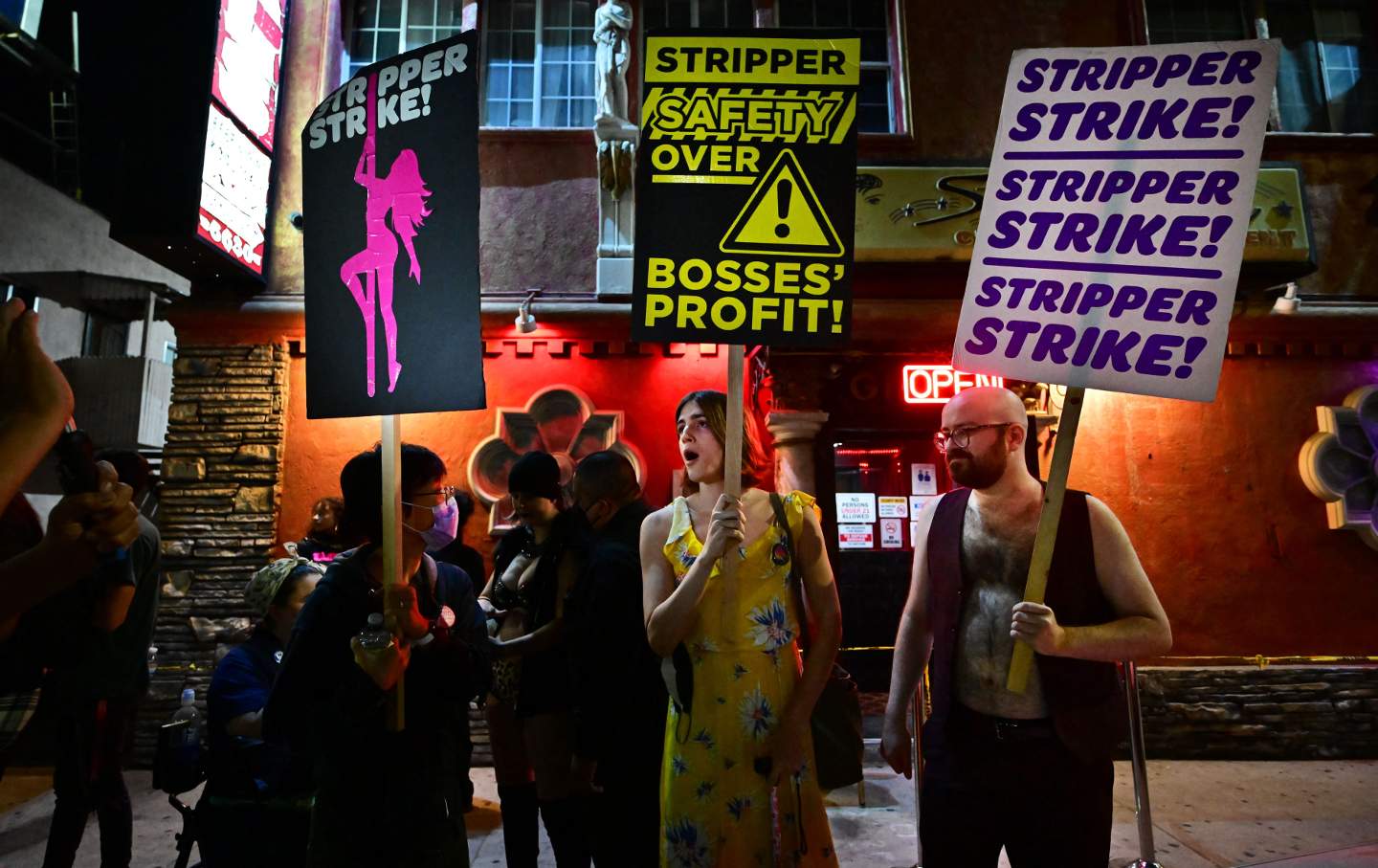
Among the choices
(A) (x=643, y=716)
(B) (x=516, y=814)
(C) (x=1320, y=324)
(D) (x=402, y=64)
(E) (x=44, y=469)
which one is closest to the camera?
(D) (x=402, y=64)

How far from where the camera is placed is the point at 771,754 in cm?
225

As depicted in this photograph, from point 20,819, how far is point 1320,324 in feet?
35.3

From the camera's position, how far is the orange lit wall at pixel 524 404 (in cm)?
655

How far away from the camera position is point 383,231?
2.46 m

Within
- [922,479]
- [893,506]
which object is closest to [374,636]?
[893,506]

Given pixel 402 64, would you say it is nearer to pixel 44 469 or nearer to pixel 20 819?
pixel 20 819

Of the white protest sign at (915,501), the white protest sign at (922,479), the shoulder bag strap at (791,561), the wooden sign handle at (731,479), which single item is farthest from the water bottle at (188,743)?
the white protest sign at (922,479)

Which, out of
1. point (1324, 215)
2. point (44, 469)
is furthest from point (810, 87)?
point (44, 469)

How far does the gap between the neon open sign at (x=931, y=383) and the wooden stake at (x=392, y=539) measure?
539 centimetres

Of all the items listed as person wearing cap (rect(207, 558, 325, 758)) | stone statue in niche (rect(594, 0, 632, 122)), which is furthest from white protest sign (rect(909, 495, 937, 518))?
person wearing cap (rect(207, 558, 325, 758))

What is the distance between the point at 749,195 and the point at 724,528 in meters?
1.18

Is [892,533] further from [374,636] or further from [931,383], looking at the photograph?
[374,636]

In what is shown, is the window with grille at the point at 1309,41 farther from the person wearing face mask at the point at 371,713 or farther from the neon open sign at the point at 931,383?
the person wearing face mask at the point at 371,713

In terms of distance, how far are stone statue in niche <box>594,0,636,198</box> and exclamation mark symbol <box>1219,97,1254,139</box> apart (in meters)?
5.21
